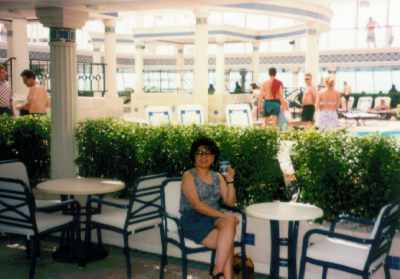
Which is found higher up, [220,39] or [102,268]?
[220,39]

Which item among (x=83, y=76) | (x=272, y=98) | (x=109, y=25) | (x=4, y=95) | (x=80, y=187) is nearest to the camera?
(x=80, y=187)

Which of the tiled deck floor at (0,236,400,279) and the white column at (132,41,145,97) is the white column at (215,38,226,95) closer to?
the white column at (132,41,145,97)

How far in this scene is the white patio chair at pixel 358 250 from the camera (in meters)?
3.36

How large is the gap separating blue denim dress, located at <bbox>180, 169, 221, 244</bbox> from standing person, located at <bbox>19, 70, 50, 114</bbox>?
430 centimetres

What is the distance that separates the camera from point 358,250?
3.74 metres

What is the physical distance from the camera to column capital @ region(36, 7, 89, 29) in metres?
5.86

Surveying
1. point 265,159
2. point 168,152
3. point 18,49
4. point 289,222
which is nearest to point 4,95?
point 168,152

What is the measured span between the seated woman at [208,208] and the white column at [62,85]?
2209mm

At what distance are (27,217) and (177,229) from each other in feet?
3.88

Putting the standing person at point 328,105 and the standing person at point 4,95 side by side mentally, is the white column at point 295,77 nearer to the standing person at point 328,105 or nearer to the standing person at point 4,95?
the standing person at point 328,105

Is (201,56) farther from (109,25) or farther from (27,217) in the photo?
(27,217)

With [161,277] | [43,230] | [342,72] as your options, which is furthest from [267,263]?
[342,72]

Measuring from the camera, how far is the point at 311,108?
1071 cm

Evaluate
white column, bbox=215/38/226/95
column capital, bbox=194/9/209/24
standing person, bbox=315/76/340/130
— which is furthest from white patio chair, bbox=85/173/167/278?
white column, bbox=215/38/226/95
